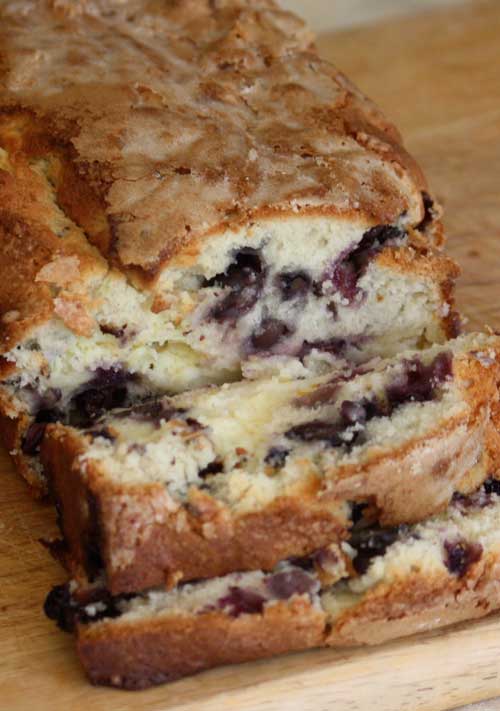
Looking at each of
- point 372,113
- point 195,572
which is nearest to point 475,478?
point 195,572

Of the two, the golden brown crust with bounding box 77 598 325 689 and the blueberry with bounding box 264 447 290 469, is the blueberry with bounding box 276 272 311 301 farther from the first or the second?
the golden brown crust with bounding box 77 598 325 689

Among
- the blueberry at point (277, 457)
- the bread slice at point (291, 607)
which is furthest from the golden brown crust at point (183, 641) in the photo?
the blueberry at point (277, 457)

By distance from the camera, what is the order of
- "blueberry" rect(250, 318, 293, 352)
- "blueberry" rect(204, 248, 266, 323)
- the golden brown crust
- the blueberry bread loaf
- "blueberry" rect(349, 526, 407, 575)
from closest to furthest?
1. the golden brown crust
2. "blueberry" rect(349, 526, 407, 575)
3. the blueberry bread loaf
4. "blueberry" rect(204, 248, 266, 323)
5. "blueberry" rect(250, 318, 293, 352)

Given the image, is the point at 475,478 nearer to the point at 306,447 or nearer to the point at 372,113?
the point at 306,447

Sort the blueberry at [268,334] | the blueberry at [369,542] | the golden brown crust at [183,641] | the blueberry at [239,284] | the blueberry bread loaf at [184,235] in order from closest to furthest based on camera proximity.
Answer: the golden brown crust at [183,641]
the blueberry at [369,542]
the blueberry bread loaf at [184,235]
the blueberry at [239,284]
the blueberry at [268,334]

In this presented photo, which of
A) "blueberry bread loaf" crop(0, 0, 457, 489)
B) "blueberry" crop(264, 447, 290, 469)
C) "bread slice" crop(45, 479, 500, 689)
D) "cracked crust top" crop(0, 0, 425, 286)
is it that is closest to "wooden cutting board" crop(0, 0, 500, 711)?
"bread slice" crop(45, 479, 500, 689)

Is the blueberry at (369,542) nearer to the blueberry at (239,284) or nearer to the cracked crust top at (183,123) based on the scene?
the blueberry at (239,284)
